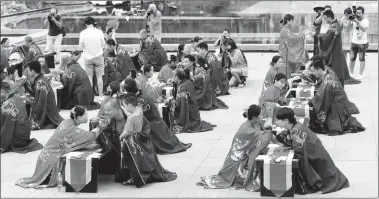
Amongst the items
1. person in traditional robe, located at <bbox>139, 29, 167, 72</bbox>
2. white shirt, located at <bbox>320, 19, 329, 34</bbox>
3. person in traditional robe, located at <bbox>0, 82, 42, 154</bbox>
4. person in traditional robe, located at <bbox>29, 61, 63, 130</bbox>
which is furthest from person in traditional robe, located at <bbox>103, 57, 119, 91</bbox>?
person in traditional robe, located at <bbox>0, 82, 42, 154</bbox>

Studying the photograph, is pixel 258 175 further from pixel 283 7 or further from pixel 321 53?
pixel 283 7

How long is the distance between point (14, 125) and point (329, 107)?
5146mm

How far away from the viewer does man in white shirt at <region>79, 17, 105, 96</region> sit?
57.0ft

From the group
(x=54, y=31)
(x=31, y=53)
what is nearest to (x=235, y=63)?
(x=31, y=53)

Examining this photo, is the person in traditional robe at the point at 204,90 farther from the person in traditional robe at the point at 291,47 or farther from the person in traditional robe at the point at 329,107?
the person in traditional robe at the point at 329,107

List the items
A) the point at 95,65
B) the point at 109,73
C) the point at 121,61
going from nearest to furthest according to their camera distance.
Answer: the point at 95,65 → the point at 109,73 → the point at 121,61

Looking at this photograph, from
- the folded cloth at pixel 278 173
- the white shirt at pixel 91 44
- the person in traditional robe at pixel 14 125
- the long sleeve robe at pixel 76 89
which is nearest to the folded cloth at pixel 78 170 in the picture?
the folded cloth at pixel 278 173

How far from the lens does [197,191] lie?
36.7ft

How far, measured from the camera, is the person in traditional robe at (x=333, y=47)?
1792cm

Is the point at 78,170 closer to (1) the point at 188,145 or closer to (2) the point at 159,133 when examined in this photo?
(2) the point at 159,133

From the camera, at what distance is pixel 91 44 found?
17.3 meters

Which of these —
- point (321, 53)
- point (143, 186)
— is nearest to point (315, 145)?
point (143, 186)

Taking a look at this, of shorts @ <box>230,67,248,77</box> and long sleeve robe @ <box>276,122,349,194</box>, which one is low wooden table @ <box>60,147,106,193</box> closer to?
long sleeve robe @ <box>276,122,349,194</box>

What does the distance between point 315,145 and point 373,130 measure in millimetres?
4021
